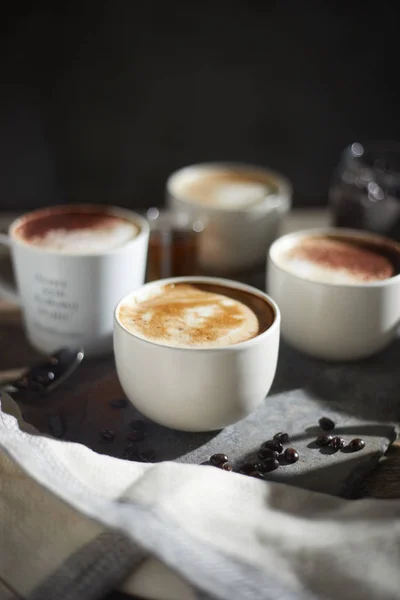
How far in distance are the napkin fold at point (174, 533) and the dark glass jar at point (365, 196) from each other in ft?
2.55

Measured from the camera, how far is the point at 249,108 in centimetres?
214

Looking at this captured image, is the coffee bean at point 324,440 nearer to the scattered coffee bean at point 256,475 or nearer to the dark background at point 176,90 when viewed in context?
the scattered coffee bean at point 256,475

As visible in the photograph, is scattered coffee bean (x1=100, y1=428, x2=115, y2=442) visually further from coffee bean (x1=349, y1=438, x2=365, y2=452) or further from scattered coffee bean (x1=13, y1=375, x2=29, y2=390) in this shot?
coffee bean (x1=349, y1=438, x2=365, y2=452)

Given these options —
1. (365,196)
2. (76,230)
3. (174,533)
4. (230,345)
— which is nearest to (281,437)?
(230,345)

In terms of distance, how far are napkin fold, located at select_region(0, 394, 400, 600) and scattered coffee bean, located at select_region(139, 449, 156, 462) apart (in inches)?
2.2

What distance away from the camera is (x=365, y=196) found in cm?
164

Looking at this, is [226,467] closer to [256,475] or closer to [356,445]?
[256,475]

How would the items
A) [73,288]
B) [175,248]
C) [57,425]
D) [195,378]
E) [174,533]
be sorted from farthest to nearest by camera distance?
[175,248] < [73,288] < [57,425] < [195,378] < [174,533]

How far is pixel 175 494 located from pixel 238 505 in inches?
3.1

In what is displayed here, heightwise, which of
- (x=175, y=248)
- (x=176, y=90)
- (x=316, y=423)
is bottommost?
(x=316, y=423)

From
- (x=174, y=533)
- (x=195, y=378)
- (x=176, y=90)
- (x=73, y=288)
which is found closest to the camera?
(x=174, y=533)

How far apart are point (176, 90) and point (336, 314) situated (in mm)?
1011

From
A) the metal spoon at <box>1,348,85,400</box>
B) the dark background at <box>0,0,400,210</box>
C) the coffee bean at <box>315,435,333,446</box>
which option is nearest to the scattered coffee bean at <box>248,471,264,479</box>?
the coffee bean at <box>315,435,333,446</box>

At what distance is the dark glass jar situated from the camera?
5.31ft
